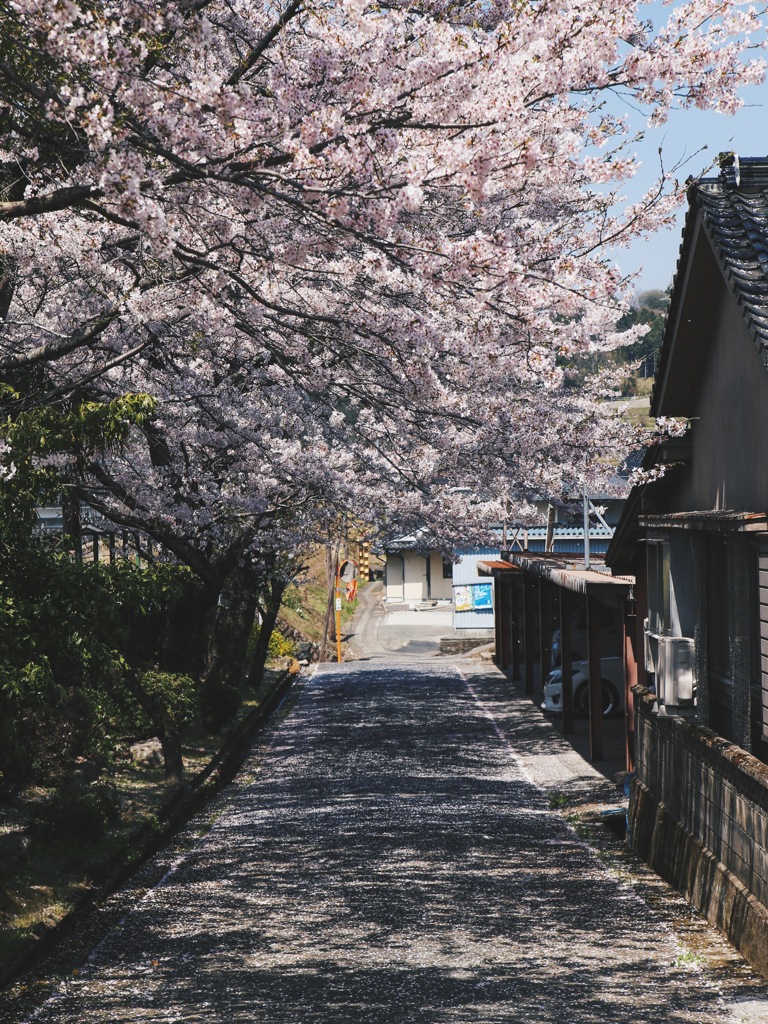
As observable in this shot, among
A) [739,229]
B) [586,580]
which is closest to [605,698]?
[586,580]

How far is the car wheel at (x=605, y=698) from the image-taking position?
23109mm

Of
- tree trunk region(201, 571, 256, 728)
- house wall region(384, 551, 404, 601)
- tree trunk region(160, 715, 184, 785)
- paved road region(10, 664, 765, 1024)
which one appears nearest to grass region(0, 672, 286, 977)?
tree trunk region(160, 715, 184, 785)

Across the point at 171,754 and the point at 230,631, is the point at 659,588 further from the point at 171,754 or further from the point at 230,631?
the point at 230,631

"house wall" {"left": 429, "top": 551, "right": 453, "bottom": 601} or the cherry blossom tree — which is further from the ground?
the cherry blossom tree

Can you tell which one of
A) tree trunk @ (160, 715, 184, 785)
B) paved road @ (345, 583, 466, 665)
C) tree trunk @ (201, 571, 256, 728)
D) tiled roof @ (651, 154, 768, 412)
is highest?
tiled roof @ (651, 154, 768, 412)

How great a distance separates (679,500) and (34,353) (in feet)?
21.6

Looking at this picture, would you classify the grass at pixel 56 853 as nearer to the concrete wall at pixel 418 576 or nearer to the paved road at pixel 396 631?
the paved road at pixel 396 631

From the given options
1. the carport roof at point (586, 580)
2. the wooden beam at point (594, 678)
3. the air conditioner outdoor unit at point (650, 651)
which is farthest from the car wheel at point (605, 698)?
the air conditioner outdoor unit at point (650, 651)

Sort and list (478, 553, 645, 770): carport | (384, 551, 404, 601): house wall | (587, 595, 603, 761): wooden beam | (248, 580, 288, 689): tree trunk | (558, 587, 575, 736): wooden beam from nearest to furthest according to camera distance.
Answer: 1. (478, 553, 645, 770): carport
2. (587, 595, 603, 761): wooden beam
3. (558, 587, 575, 736): wooden beam
4. (248, 580, 288, 689): tree trunk
5. (384, 551, 404, 601): house wall

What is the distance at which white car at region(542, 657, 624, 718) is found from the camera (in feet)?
75.9

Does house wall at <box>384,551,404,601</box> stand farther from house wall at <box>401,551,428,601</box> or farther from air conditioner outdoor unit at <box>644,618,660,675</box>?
air conditioner outdoor unit at <box>644,618,660,675</box>

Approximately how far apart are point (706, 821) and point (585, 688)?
557 inches

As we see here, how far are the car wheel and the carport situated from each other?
0.70 metres

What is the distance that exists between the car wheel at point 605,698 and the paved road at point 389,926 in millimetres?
6416
